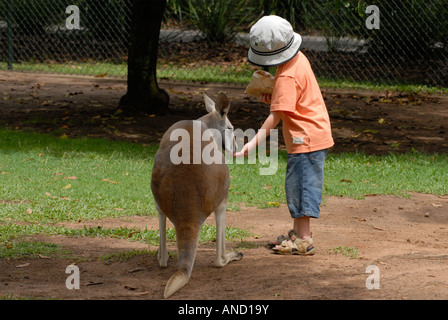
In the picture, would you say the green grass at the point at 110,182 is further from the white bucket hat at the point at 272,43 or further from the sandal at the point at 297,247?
the white bucket hat at the point at 272,43

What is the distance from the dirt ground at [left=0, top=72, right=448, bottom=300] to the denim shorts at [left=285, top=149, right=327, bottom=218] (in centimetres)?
36

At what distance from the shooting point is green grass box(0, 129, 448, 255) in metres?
5.59

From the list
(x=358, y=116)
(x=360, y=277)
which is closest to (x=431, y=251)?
(x=360, y=277)

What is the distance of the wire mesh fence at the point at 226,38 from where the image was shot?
511 inches

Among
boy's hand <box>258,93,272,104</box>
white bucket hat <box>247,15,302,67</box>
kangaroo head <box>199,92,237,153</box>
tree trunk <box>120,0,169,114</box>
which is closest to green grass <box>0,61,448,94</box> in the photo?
tree trunk <box>120,0,169,114</box>

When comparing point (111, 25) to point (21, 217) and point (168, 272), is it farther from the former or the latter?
point (168, 272)

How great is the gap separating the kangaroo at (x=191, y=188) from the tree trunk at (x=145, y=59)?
5781 millimetres

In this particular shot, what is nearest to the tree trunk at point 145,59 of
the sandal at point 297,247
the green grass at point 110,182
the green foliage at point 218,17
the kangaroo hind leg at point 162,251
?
the green grass at point 110,182

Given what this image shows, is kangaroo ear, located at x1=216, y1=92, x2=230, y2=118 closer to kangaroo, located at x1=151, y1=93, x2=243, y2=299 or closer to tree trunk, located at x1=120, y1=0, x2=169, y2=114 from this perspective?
kangaroo, located at x1=151, y1=93, x2=243, y2=299

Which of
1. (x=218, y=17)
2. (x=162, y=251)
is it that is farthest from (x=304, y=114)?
(x=218, y=17)

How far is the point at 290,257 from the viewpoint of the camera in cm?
468

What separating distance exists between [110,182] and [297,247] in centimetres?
291

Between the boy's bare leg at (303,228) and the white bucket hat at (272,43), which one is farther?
the boy's bare leg at (303,228)

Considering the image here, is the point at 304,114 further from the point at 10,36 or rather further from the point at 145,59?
the point at 10,36
